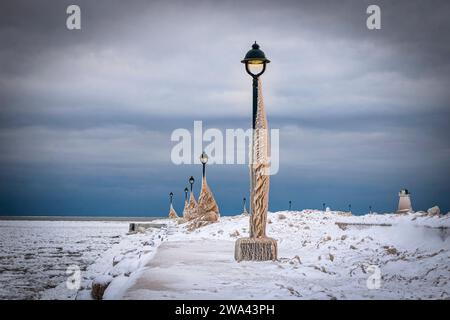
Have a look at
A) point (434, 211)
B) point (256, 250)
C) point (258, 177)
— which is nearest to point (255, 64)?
point (258, 177)

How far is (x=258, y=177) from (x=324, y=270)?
238 cm

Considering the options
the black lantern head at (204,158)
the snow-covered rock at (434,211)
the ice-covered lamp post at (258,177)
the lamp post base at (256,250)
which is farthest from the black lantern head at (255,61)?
the black lantern head at (204,158)

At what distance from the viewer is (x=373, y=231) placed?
1501 cm

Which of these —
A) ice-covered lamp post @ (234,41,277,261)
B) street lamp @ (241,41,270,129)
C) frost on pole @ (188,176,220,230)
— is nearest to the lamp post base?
ice-covered lamp post @ (234,41,277,261)

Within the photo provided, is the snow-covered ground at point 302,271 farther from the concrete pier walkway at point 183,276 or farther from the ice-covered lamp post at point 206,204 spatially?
the ice-covered lamp post at point 206,204

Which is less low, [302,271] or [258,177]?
[258,177]

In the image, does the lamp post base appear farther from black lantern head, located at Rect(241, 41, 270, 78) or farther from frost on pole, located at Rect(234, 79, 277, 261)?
black lantern head, located at Rect(241, 41, 270, 78)

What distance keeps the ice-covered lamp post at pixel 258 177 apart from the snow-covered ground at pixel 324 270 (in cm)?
38

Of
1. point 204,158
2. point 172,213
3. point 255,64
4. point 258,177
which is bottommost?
point 172,213

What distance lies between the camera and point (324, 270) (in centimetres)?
1027

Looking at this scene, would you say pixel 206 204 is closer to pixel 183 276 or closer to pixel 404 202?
pixel 404 202

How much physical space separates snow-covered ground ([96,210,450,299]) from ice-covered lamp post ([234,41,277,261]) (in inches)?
15.1

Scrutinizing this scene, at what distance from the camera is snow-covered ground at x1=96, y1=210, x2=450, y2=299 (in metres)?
7.80

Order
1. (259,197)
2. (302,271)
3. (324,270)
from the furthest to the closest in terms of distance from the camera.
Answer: (259,197) < (324,270) < (302,271)
